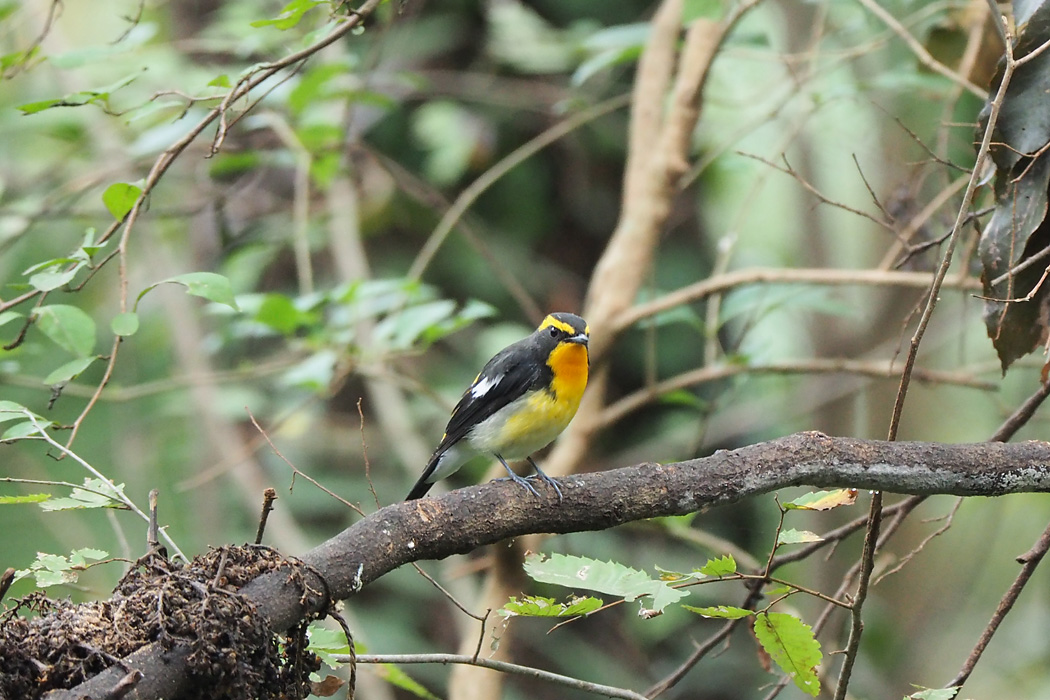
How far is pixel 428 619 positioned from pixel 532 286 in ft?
7.66

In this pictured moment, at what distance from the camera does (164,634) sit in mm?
1666

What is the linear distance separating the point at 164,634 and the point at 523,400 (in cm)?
227

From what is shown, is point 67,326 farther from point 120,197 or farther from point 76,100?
point 76,100

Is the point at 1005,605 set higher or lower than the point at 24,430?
lower

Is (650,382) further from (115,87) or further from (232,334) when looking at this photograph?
(115,87)

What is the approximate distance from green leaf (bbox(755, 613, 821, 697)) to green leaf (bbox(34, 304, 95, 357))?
164cm

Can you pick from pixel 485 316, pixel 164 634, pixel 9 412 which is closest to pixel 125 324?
pixel 9 412

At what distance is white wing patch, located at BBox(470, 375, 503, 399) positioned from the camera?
3.97 meters

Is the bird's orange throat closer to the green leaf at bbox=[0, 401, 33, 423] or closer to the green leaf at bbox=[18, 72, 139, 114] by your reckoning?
the green leaf at bbox=[18, 72, 139, 114]

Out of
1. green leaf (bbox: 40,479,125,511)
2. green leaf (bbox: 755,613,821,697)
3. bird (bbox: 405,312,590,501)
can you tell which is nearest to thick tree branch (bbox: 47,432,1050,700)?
green leaf (bbox: 755,613,821,697)

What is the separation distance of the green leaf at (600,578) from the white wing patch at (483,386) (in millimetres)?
1911

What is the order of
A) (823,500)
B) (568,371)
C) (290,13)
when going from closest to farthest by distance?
(823,500) < (290,13) < (568,371)

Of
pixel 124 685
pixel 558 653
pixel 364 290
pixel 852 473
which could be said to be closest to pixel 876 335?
pixel 558 653

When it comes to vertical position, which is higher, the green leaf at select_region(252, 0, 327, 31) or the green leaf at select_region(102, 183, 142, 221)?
the green leaf at select_region(252, 0, 327, 31)
